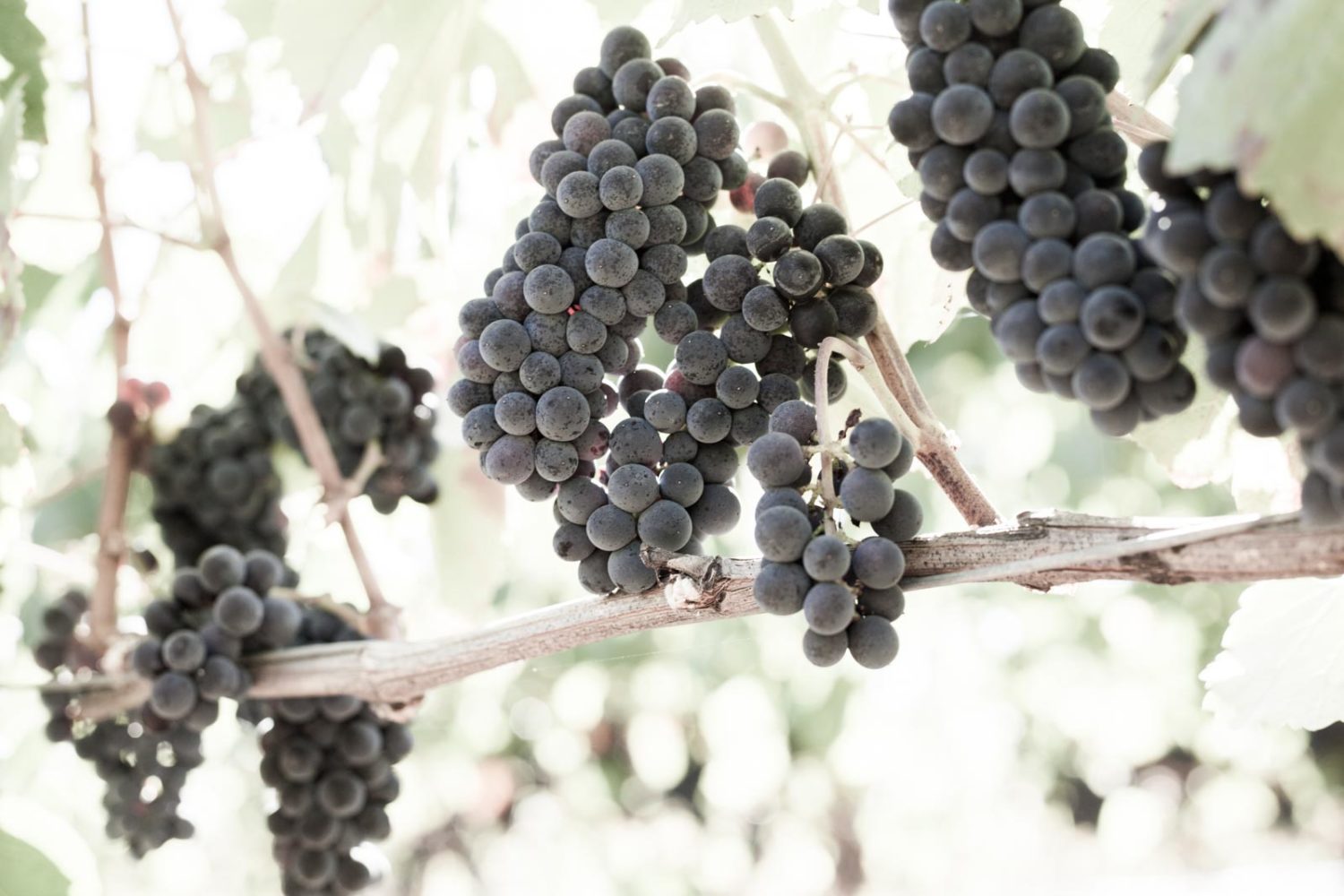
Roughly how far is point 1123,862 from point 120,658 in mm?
3580

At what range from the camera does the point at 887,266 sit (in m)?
0.93

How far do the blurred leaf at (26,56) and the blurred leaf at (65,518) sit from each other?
0.58 metres

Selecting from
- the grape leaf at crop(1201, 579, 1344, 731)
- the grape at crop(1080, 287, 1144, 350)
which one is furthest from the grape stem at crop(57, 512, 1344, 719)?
the grape leaf at crop(1201, 579, 1344, 731)

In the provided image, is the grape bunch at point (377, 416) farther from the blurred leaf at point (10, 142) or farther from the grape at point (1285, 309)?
the grape at point (1285, 309)

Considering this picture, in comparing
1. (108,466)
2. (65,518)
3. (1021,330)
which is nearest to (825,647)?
(1021,330)

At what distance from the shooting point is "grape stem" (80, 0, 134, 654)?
3.55ft

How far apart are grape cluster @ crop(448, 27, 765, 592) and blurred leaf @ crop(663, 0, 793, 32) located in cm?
4

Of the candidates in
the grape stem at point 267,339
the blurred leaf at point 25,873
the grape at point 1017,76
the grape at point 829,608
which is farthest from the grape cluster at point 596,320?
the blurred leaf at point 25,873

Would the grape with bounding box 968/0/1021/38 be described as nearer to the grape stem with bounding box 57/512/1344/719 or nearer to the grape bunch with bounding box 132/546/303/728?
the grape stem with bounding box 57/512/1344/719

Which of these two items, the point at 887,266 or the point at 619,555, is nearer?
the point at 619,555

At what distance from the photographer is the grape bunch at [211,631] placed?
0.94 meters

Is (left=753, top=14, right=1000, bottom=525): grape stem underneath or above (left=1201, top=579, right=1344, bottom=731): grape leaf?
above

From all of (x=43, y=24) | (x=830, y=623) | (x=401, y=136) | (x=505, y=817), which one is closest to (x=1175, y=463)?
(x=830, y=623)

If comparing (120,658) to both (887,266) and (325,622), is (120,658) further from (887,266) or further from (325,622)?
(887,266)
